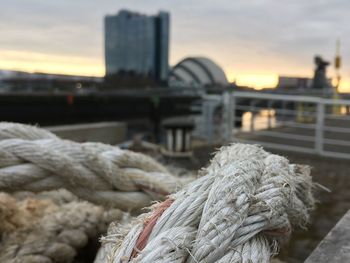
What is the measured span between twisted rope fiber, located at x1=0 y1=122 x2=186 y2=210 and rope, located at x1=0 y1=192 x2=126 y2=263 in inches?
4.2

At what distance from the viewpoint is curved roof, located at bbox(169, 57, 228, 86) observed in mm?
26047

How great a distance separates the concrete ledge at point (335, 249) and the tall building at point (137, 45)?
80.3 feet

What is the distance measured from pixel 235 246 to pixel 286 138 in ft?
23.1

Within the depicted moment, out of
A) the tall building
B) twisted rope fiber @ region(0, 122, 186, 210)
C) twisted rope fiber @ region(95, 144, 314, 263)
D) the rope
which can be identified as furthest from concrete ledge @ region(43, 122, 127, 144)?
the tall building

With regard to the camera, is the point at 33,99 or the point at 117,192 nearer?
the point at 117,192

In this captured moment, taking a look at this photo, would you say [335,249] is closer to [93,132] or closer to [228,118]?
[228,118]

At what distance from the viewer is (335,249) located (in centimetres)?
140

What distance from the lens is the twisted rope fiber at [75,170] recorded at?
1420 mm

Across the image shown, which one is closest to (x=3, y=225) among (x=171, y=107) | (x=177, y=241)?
(x=177, y=241)

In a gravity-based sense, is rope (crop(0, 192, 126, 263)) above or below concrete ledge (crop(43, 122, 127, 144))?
above

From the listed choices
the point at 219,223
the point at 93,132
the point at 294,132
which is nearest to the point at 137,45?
the point at 294,132

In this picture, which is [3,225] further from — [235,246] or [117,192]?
[235,246]

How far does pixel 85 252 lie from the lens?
1.59 meters

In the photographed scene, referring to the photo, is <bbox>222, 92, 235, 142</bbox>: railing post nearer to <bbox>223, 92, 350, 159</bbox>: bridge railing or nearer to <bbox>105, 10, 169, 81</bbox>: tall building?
<bbox>223, 92, 350, 159</bbox>: bridge railing
